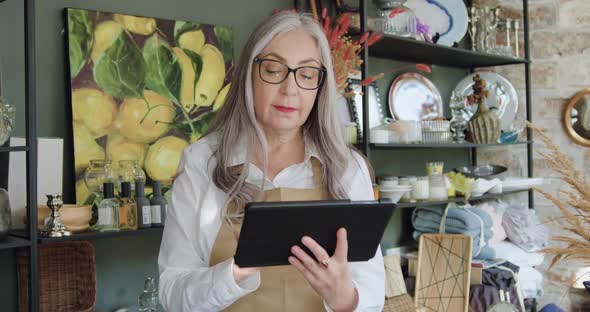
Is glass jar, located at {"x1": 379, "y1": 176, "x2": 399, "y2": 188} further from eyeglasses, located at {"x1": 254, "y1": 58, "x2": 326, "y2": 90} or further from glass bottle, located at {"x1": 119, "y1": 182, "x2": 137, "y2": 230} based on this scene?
eyeglasses, located at {"x1": 254, "y1": 58, "x2": 326, "y2": 90}

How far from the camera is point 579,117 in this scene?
365 centimetres

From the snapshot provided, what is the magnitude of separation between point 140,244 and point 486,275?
1.65 meters

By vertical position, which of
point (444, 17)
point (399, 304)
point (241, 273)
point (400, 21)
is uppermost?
point (444, 17)

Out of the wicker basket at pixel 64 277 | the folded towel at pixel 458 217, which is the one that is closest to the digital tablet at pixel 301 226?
the wicker basket at pixel 64 277

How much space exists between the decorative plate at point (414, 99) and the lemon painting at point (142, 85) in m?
1.10

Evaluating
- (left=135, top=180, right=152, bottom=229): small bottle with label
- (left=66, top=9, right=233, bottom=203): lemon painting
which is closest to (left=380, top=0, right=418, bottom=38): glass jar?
(left=66, top=9, right=233, bottom=203): lemon painting

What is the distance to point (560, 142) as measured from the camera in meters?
3.72

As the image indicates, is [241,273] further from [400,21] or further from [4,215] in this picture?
[400,21]

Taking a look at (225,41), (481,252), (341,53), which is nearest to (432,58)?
(481,252)

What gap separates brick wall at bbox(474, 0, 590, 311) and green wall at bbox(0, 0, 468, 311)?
6.32 feet

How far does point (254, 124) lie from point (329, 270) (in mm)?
397

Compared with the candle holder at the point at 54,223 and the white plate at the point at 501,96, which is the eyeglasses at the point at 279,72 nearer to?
the candle holder at the point at 54,223

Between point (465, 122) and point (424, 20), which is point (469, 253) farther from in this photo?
point (424, 20)

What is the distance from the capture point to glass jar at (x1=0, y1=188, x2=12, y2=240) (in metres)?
1.75
